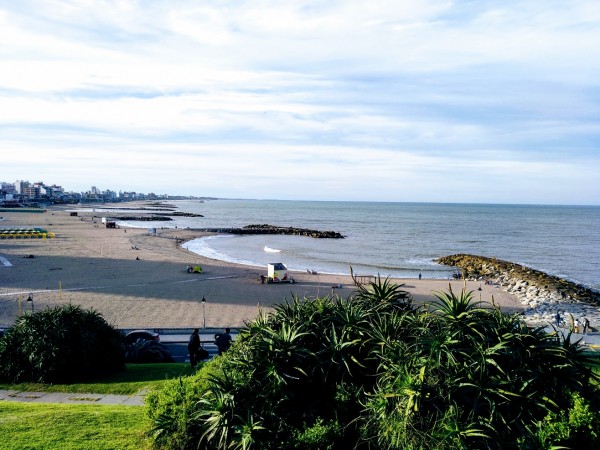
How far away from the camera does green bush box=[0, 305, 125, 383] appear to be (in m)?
13.9

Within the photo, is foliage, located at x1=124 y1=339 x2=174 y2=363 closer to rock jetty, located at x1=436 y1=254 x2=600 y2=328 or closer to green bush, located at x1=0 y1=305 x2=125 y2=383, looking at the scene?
green bush, located at x1=0 y1=305 x2=125 y2=383

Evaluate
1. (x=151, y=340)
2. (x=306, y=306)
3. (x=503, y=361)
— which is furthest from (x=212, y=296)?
(x=503, y=361)

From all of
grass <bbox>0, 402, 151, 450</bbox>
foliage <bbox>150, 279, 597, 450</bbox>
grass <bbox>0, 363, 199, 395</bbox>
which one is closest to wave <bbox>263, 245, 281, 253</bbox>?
grass <bbox>0, 363, 199, 395</bbox>

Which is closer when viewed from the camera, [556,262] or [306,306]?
[306,306]

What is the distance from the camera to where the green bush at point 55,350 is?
13867 mm

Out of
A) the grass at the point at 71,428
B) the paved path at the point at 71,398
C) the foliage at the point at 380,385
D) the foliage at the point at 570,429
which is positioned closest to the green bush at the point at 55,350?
the paved path at the point at 71,398

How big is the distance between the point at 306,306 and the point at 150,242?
6315 cm

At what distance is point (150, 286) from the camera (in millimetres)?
35938

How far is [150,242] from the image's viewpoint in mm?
69000

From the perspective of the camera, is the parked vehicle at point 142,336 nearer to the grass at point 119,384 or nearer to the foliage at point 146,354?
the foliage at point 146,354

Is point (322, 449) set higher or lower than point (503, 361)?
lower

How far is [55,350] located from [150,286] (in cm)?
2241

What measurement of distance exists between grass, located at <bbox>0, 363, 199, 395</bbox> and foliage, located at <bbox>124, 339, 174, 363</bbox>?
220 centimetres

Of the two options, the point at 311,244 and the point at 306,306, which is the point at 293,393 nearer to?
the point at 306,306
